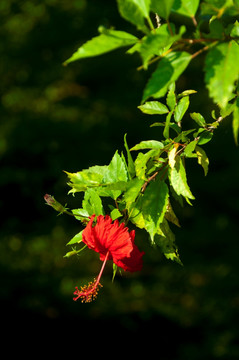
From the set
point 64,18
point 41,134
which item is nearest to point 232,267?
point 41,134

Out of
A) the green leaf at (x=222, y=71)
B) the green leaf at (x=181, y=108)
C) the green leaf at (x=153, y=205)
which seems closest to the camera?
the green leaf at (x=222, y=71)

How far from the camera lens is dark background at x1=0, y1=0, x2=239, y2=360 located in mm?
3764

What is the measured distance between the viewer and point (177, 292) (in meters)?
4.04

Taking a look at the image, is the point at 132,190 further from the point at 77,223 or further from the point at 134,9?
the point at 77,223

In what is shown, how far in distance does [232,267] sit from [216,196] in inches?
25.9

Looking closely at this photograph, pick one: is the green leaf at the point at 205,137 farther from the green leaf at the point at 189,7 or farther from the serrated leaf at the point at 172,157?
the green leaf at the point at 189,7

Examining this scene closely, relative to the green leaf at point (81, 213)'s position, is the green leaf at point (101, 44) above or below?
above

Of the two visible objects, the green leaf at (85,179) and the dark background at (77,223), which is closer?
the green leaf at (85,179)

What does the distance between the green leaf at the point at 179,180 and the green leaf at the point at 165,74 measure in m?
0.24

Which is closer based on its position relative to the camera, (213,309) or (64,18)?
(213,309)

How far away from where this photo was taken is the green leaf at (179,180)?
2.54 feet

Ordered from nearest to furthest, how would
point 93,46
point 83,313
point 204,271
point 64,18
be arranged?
point 93,46
point 83,313
point 204,271
point 64,18

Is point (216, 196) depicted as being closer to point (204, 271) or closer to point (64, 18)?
point (204, 271)

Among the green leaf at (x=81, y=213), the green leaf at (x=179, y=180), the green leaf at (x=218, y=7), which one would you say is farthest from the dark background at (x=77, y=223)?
the green leaf at (x=218, y=7)
